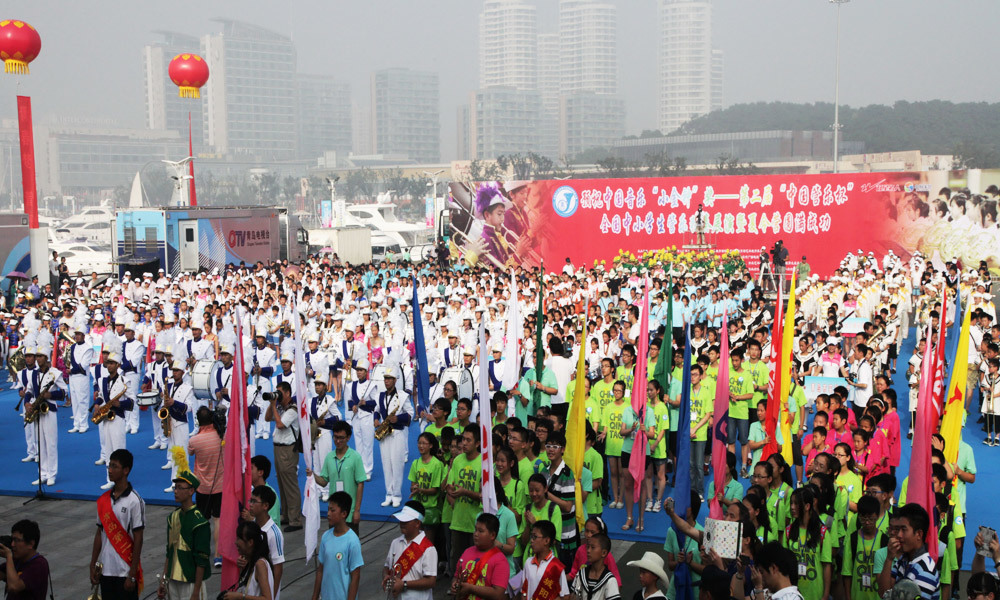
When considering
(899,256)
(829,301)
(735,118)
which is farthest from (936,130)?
(829,301)

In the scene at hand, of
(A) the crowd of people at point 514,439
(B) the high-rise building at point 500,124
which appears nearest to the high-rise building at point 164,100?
(B) the high-rise building at point 500,124

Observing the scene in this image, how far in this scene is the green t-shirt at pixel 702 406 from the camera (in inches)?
382

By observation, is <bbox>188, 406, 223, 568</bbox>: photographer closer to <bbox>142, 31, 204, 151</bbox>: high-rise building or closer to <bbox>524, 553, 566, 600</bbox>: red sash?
<bbox>524, 553, 566, 600</bbox>: red sash

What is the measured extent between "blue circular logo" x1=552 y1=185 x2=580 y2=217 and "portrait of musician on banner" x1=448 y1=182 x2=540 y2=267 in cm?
102

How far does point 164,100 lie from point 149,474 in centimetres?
18084

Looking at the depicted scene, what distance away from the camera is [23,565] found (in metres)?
5.75

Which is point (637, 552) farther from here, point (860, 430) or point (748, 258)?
point (748, 258)

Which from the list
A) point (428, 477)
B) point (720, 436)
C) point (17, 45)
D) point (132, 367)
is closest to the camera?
point (720, 436)

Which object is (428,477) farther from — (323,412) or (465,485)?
(323,412)

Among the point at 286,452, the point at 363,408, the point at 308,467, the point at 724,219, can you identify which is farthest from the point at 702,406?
the point at 724,219

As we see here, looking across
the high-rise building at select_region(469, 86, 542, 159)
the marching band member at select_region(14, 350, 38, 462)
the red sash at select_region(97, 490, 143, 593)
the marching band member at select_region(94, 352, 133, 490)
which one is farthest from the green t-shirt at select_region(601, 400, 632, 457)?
the high-rise building at select_region(469, 86, 542, 159)

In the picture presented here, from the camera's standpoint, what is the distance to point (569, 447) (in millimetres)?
7320

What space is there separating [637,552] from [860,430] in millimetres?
2212

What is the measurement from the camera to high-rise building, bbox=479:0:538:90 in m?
178
